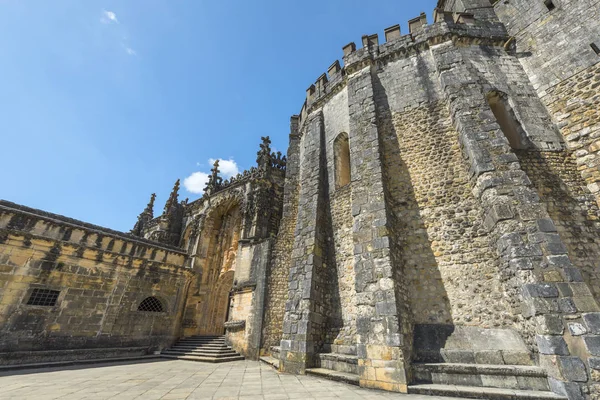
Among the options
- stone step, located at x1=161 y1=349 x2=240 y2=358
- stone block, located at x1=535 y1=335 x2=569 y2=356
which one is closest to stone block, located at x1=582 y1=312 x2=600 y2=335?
stone block, located at x1=535 y1=335 x2=569 y2=356

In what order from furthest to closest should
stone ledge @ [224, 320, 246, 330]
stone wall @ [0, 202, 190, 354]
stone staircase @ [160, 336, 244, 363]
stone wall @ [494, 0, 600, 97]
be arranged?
stone ledge @ [224, 320, 246, 330] → stone staircase @ [160, 336, 244, 363] → stone wall @ [0, 202, 190, 354] → stone wall @ [494, 0, 600, 97]

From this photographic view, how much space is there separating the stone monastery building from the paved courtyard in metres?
0.64

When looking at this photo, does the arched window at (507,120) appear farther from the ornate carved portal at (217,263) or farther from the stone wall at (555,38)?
the ornate carved portal at (217,263)

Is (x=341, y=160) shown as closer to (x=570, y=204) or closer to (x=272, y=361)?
(x=570, y=204)

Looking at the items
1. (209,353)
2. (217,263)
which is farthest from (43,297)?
(217,263)

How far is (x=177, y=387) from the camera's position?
4590 millimetres

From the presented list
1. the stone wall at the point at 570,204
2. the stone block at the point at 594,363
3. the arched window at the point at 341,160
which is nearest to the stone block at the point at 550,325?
the stone block at the point at 594,363

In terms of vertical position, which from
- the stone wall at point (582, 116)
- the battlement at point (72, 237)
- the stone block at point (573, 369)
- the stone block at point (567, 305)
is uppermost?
the stone wall at point (582, 116)

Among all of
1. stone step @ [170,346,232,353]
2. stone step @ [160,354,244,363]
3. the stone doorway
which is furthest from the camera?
the stone doorway

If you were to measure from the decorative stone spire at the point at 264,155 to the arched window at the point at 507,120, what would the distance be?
395 inches

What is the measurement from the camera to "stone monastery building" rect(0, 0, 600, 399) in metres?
4.46

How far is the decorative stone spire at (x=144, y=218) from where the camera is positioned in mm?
19766

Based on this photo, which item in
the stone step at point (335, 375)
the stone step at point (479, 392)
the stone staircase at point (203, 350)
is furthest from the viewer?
the stone staircase at point (203, 350)

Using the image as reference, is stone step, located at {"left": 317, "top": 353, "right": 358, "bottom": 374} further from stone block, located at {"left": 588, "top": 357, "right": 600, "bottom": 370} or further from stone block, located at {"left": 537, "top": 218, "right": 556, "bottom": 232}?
stone block, located at {"left": 537, "top": 218, "right": 556, "bottom": 232}
